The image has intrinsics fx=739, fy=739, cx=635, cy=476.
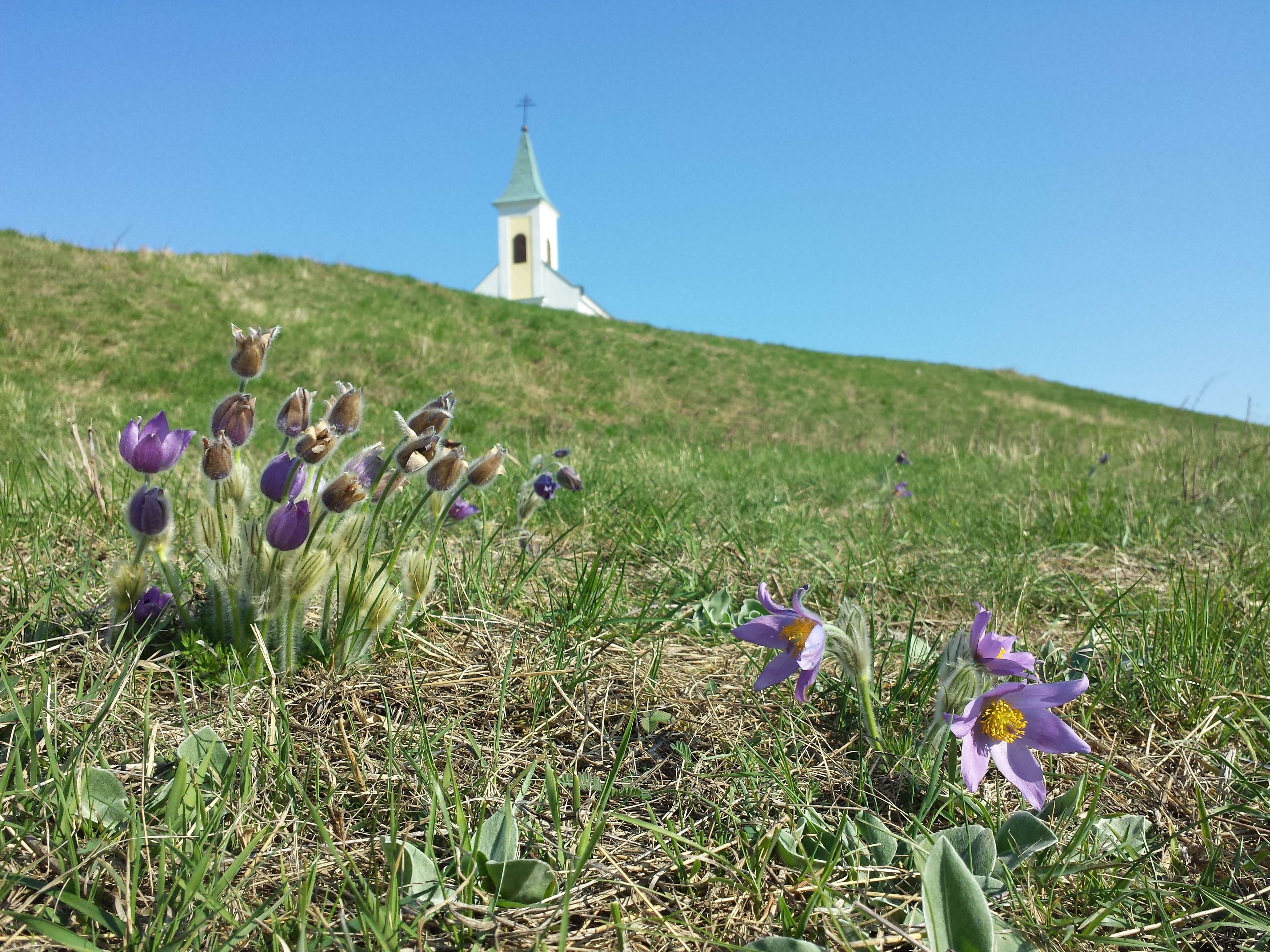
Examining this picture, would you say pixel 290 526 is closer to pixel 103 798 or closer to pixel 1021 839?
pixel 103 798

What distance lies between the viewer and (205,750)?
126 cm

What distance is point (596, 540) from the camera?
272cm

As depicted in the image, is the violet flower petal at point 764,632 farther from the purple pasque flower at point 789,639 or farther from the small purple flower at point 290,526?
the small purple flower at point 290,526

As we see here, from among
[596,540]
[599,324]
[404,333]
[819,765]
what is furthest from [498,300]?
[819,765]

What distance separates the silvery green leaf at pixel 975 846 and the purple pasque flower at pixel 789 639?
30 cm

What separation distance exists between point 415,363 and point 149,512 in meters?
12.4

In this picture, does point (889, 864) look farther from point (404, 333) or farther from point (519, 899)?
point (404, 333)

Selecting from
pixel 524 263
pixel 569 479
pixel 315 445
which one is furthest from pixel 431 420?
pixel 524 263

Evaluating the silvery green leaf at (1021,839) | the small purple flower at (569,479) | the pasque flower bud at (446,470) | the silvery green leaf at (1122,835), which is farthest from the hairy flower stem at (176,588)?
the silvery green leaf at (1122,835)

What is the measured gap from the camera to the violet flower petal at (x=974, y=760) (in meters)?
1.16

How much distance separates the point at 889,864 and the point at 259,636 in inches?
47.4

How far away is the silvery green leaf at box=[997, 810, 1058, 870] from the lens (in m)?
1.14

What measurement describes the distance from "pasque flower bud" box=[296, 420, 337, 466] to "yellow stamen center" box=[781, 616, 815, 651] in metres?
0.93

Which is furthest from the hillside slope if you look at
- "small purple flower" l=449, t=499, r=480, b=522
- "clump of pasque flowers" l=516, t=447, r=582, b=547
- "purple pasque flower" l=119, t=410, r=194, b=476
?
"small purple flower" l=449, t=499, r=480, b=522
